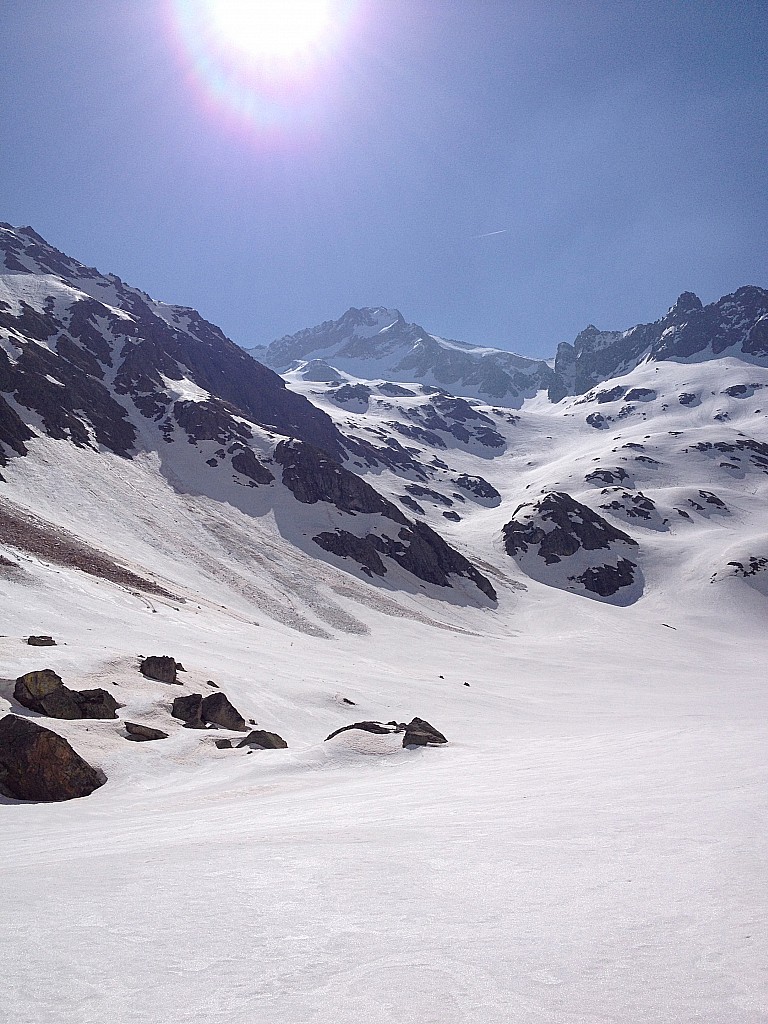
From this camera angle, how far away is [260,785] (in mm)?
10883

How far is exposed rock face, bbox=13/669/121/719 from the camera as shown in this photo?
1316 centimetres

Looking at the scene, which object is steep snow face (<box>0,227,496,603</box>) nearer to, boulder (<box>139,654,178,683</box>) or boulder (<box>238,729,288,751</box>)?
boulder (<box>139,654,178,683</box>)

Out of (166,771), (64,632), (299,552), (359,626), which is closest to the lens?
(166,771)

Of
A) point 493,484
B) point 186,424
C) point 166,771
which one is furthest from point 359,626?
point 493,484

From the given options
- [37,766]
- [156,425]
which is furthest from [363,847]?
[156,425]

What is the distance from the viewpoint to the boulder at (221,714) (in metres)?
16.1

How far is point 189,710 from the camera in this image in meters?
15.5

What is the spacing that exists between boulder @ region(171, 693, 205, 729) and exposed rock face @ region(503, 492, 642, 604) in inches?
3322

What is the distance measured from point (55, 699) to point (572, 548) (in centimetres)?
9731

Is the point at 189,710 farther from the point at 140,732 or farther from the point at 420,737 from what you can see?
the point at 420,737

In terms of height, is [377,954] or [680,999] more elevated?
[680,999]

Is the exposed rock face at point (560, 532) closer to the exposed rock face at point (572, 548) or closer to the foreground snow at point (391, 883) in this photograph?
the exposed rock face at point (572, 548)

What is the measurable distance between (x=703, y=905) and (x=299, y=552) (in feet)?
219

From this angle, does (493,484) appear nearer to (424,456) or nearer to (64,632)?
(424,456)
